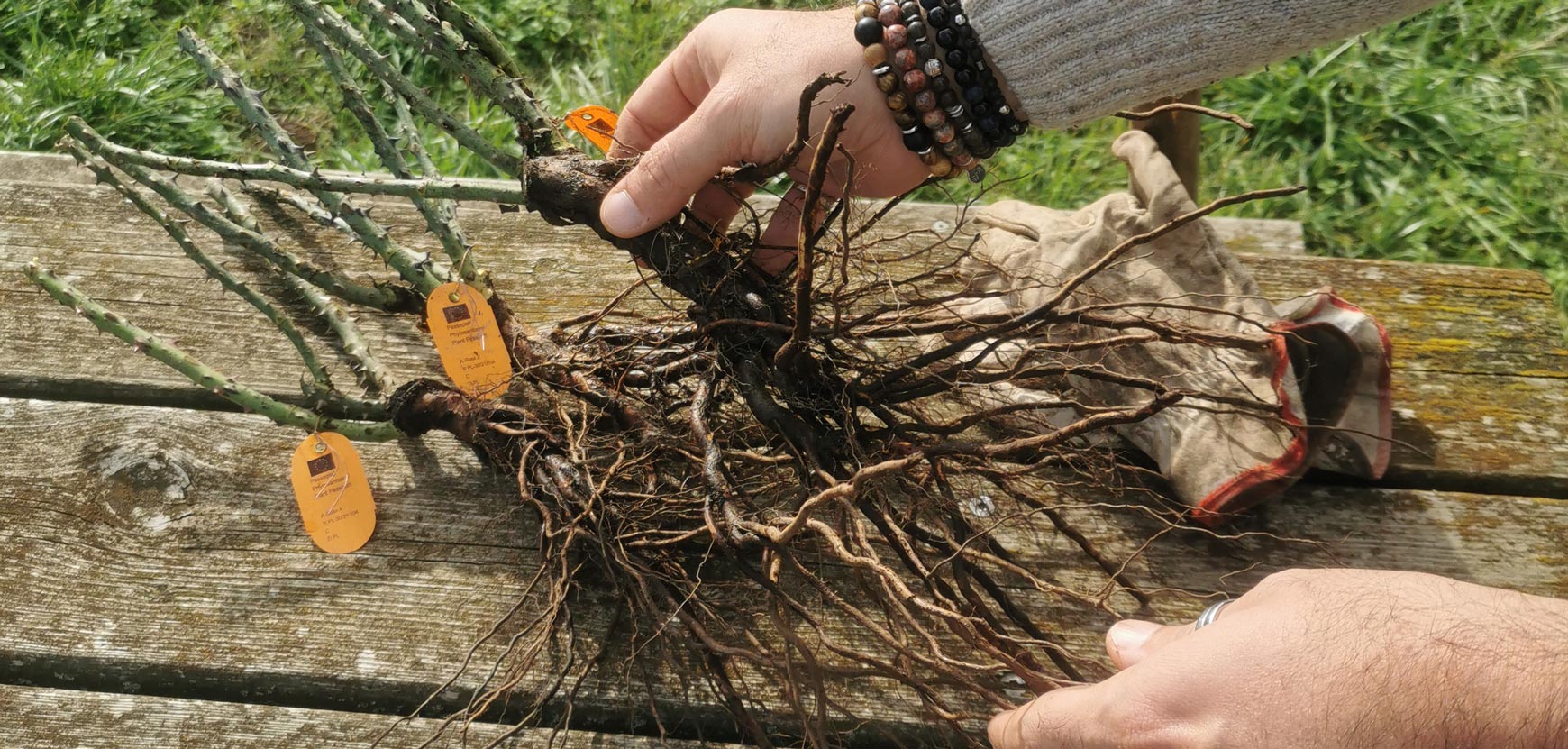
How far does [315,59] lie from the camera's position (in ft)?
8.05

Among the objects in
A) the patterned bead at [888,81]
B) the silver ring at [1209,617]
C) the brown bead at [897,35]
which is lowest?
the silver ring at [1209,617]

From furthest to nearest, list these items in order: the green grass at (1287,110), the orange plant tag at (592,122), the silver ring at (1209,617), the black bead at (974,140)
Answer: the green grass at (1287,110) < the orange plant tag at (592,122) < the black bead at (974,140) < the silver ring at (1209,617)

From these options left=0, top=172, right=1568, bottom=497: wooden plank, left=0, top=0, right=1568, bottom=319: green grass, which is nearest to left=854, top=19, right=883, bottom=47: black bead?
left=0, top=172, right=1568, bottom=497: wooden plank

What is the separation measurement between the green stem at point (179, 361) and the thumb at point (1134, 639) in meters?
0.97

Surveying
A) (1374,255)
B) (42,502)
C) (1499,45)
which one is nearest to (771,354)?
(42,502)

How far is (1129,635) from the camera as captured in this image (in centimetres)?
106

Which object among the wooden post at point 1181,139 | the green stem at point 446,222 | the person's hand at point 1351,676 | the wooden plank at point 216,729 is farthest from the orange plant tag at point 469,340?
the wooden post at point 1181,139

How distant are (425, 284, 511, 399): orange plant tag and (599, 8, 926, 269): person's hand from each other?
26 cm

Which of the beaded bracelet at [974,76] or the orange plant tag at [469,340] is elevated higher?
the beaded bracelet at [974,76]

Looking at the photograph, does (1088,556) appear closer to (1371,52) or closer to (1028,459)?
(1028,459)

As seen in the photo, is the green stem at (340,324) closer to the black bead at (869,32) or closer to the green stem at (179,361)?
the green stem at (179,361)

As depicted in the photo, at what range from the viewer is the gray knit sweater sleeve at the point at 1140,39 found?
3.58ft

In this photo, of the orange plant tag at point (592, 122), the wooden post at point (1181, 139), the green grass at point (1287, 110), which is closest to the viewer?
the orange plant tag at point (592, 122)

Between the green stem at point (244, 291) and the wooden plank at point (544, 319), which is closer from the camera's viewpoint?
the green stem at point (244, 291)
